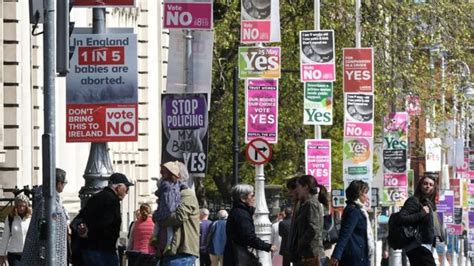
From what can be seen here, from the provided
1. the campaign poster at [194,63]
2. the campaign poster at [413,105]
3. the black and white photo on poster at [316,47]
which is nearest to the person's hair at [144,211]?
the campaign poster at [194,63]

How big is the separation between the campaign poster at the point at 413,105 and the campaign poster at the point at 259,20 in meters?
14.8

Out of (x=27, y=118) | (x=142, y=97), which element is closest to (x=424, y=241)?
(x=27, y=118)

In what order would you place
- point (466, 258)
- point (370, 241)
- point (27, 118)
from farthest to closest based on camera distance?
point (466, 258) → point (27, 118) → point (370, 241)

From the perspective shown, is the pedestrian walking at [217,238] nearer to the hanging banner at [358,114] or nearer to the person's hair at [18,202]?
the hanging banner at [358,114]

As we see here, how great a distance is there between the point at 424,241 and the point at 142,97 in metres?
14.8

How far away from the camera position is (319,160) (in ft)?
141

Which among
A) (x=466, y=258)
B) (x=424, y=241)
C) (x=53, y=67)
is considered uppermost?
(x=53, y=67)

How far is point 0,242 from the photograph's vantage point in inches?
1077

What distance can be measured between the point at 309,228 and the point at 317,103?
2031 centimetres

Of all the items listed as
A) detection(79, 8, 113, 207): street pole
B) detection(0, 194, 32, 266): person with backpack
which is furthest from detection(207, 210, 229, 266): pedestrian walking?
detection(79, 8, 113, 207): street pole

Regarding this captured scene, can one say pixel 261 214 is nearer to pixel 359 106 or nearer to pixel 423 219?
pixel 359 106

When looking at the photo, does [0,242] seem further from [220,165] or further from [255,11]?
[220,165]

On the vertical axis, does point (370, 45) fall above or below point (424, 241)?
above

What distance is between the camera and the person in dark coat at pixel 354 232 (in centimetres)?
2344
